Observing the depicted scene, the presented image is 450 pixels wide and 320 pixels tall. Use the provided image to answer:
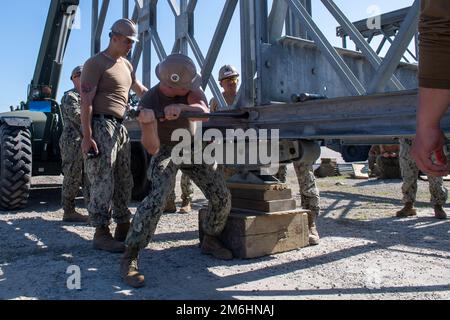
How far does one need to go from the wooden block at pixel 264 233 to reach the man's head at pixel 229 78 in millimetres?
1908

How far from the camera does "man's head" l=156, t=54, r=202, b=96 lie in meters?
3.02

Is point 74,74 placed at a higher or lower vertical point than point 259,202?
higher

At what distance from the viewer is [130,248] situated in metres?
2.89

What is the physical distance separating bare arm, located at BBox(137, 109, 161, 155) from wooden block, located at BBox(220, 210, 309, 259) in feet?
2.93

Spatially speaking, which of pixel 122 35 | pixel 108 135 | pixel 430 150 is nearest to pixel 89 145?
pixel 108 135

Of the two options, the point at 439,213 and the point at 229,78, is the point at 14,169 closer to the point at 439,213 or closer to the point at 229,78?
the point at 229,78

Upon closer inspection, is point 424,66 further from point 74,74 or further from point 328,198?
point 328,198

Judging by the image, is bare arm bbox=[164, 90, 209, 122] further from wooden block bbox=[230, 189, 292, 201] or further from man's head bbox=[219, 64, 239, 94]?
man's head bbox=[219, 64, 239, 94]

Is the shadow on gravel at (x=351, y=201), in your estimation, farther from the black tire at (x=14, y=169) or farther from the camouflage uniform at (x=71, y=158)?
the black tire at (x=14, y=169)

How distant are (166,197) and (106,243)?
1030 mm

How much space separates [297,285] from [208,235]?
981 millimetres
